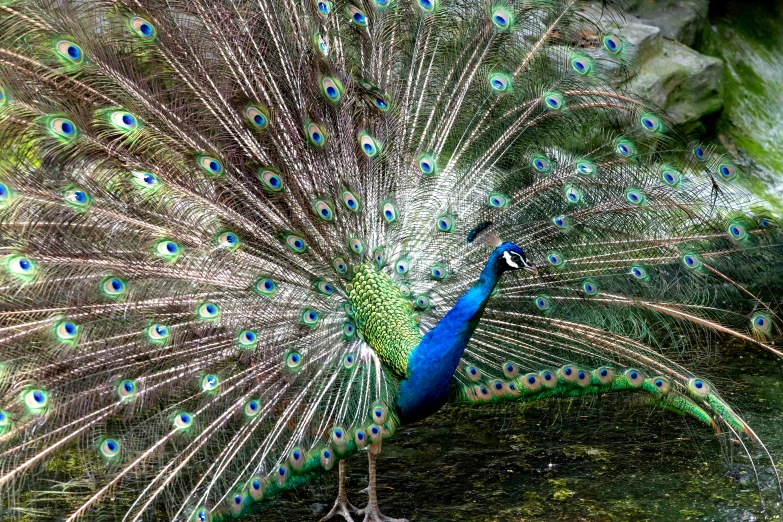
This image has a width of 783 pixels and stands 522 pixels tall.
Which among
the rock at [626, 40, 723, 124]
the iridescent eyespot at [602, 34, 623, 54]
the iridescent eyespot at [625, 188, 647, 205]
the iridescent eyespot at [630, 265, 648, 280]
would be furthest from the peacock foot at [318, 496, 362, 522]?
the rock at [626, 40, 723, 124]

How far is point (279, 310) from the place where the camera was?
13.3ft

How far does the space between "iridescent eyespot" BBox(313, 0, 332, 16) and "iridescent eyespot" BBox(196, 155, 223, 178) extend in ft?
2.79

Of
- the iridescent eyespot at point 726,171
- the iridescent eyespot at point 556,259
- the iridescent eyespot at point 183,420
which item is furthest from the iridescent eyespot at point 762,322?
the iridescent eyespot at point 183,420

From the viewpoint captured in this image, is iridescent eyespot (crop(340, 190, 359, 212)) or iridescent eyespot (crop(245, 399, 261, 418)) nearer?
iridescent eyespot (crop(245, 399, 261, 418))

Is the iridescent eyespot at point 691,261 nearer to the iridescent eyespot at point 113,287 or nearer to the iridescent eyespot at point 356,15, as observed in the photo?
the iridescent eyespot at point 356,15

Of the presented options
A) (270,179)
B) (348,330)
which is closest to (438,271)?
(348,330)

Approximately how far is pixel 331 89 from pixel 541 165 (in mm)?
1074

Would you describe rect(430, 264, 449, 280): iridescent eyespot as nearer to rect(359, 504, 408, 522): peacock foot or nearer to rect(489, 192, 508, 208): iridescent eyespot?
rect(489, 192, 508, 208): iridescent eyespot

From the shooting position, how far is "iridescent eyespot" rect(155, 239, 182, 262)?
3.79 m

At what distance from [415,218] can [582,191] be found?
0.80 m

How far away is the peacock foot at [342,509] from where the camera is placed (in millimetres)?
4389

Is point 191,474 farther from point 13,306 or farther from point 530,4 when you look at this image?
point 530,4

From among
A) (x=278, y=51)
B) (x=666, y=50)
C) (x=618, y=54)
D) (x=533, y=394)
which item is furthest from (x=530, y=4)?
(x=666, y=50)

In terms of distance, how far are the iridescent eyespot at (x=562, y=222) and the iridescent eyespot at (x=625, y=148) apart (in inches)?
15.7
